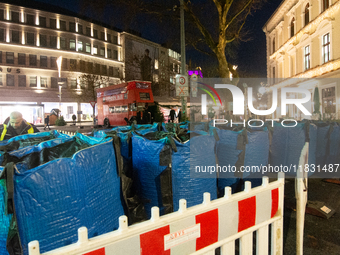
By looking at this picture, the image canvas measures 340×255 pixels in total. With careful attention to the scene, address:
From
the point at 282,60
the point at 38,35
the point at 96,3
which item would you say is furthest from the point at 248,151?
the point at 38,35

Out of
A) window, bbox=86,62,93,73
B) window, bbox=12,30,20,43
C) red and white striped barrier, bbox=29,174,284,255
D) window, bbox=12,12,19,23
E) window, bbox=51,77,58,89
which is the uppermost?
window, bbox=12,12,19,23

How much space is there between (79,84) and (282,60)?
30.2 m

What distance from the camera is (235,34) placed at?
13727mm

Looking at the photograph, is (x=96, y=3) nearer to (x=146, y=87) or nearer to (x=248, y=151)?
(x=146, y=87)

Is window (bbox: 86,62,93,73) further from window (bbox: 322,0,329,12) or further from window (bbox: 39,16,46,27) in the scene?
window (bbox: 322,0,329,12)

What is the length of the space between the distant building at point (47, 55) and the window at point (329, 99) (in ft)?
90.4

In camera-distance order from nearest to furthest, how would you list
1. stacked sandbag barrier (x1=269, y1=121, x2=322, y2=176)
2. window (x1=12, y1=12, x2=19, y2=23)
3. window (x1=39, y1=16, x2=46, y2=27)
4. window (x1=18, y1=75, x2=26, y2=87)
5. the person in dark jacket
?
stacked sandbag barrier (x1=269, y1=121, x2=322, y2=176), the person in dark jacket, window (x1=18, y1=75, x2=26, y2=87), window (x1=12, y1=12, x2=19, y2=23), window (x1=39, y1=16, x2=46, y2=27)

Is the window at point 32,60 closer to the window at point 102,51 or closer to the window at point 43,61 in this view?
the window at point 43,61

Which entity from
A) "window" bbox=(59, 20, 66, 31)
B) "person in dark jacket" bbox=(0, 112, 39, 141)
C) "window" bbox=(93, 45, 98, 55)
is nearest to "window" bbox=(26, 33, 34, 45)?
"window" bbox=(59, 20, 66, 31)

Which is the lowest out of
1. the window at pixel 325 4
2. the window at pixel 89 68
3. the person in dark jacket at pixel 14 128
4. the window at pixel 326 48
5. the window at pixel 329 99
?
the person in dark jacket at pixel 14 128

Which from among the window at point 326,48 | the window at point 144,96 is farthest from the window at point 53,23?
the window at point 326,48

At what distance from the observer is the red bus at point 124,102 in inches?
701

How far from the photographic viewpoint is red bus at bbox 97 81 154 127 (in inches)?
701

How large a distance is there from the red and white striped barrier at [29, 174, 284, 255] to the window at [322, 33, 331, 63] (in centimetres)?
2153
